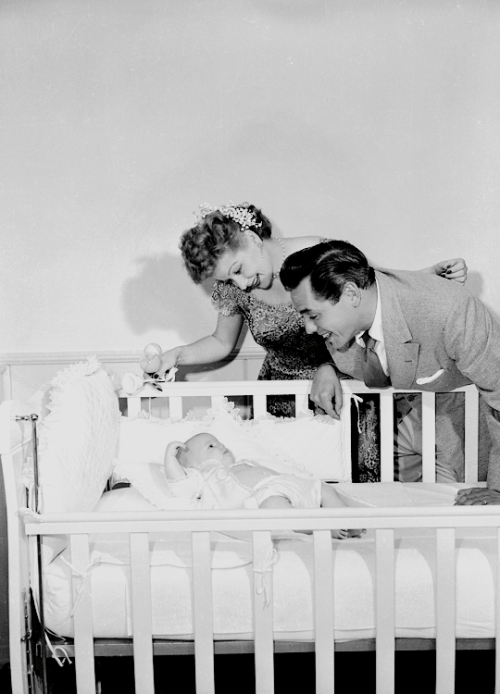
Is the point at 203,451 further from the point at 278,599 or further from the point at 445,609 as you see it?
the point at 445,609

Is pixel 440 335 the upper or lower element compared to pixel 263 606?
upper

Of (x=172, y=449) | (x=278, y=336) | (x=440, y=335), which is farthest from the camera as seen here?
(x=278, y=336)

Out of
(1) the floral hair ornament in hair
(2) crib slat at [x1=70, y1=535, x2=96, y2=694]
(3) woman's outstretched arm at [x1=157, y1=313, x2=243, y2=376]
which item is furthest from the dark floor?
(1) the floral hair ornament in hair

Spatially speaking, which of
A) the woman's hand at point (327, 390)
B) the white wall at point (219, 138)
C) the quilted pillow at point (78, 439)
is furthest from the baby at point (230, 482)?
the white wall at point (219, 138)

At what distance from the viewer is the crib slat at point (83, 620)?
1.47m

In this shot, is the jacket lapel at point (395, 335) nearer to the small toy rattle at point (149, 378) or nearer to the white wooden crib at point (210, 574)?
the white wooden crib at point (210, 574)

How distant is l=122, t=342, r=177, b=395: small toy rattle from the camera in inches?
87.7

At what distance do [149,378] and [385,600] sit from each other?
1084 mm

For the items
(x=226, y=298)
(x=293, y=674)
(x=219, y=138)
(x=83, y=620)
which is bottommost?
(x=293, y=674)

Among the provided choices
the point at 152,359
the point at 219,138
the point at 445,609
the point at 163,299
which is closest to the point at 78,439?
the point at 152,359

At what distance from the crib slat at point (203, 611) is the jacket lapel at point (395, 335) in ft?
2.36

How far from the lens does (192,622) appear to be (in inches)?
59.6

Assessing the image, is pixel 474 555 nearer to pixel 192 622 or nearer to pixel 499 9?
pixel 192 622

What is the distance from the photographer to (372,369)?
6.86ft
